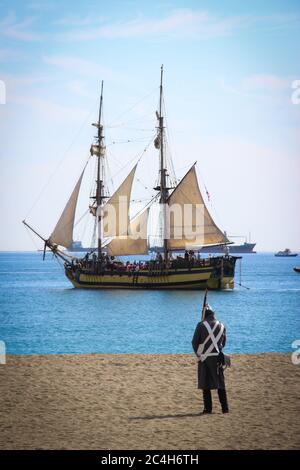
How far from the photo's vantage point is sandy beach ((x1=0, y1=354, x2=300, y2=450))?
9020mm

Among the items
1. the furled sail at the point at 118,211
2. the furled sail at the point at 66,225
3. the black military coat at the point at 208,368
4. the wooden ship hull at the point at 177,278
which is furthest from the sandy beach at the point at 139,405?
the furled sail at the point at 66,225

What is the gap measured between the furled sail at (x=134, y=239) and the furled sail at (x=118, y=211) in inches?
21.8

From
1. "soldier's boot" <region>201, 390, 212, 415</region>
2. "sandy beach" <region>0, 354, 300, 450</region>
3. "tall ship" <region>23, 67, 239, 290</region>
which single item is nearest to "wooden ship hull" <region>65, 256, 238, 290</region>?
"tall ship" <region>23, 67, 239, 290</region>

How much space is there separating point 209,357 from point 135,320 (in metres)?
30.3

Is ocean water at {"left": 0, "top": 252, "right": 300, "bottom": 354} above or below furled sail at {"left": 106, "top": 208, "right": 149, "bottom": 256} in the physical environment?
below

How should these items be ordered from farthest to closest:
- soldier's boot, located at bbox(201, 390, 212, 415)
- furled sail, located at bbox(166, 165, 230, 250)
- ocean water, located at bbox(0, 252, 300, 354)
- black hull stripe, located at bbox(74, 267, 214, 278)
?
1. black hull stripe, located at bbox(74, 267, 214, 278)
2. furled sail, located at bbox(166, 165, 230, 250)
3. ocean water, located at bbox(0, 252, 300, 354)
4. soldier's boot, located at bbox(201, 390, 212, 415)

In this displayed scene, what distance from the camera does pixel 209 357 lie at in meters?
10.5

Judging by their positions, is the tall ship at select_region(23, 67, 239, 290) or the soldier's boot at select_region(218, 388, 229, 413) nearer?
the soldier's boot at select_region(218, 388, 229, 413)

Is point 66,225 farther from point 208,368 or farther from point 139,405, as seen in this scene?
point 208,368

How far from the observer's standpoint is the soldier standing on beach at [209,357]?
10523 mm

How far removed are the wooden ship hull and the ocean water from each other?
1.61 meters

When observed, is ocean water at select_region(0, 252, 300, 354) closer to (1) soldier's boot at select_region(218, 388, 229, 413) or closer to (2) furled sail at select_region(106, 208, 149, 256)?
(2) furled sail at select_region(106, 208, 149, 256)

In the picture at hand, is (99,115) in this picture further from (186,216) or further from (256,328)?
(256,328)

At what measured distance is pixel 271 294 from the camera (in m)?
66.0
